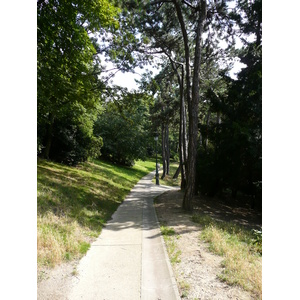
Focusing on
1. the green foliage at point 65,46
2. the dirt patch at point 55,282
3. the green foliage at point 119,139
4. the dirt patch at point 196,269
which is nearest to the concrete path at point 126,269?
the dirt patch at point 55,282

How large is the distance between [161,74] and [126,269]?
1484 cm

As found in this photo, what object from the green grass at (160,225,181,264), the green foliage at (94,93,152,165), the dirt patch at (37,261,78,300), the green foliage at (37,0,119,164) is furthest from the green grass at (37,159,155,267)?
the green foliage at (94,93,152,165)

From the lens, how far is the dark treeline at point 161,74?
7.30 metres

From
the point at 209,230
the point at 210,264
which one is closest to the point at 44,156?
the point at 209,230

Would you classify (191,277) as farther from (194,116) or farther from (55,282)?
(194,116)

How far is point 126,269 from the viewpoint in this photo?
161 inches

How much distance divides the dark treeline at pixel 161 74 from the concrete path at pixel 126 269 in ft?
13.2

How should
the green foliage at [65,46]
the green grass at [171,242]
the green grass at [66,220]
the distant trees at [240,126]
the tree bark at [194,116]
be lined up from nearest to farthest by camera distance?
the green grass at [66,220] < the green grass at [171,242] < the green foliage at [65,46] < the tree bark at [194,116] < the distant trees at [240,126]

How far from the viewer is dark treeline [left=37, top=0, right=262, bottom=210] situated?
730 cm

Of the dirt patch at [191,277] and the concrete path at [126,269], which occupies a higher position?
the dirt patch at [191,277]

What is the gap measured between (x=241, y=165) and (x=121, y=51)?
820cm

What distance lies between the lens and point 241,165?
11312 mm

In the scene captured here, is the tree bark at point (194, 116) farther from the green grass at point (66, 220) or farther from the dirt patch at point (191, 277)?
the green grass at point (66, 220)

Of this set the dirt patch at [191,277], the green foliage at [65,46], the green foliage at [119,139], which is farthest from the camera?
the green foliage at [119,139]
